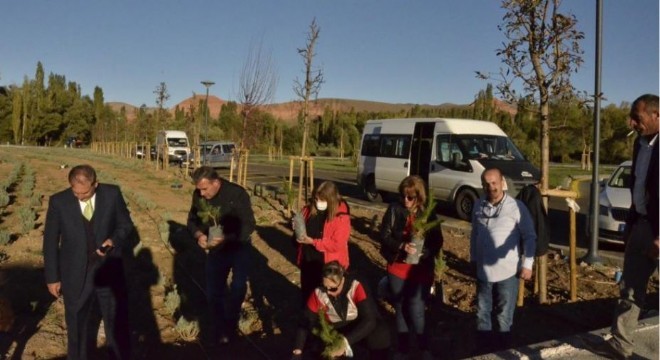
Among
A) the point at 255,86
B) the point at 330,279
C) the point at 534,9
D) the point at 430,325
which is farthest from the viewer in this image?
the point at 255,86

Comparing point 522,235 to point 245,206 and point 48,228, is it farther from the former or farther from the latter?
point 48,228

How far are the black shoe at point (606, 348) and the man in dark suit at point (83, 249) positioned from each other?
3686mm

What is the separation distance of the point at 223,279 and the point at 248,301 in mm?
1981

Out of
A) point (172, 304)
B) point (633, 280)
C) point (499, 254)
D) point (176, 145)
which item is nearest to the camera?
point (633, 280)

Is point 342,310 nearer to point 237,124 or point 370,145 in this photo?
point 370,145

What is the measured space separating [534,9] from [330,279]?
4958 mm

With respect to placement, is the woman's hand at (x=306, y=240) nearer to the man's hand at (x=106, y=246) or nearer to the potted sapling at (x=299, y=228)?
the potted sapling at (x=299, y=228)

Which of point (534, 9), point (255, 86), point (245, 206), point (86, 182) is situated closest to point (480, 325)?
point (245, 206)

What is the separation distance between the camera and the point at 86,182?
475 cm

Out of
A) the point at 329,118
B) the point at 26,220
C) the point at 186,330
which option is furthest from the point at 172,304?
the point at 329,118

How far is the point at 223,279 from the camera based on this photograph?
231 inches

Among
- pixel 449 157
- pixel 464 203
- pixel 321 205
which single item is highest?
pixel 449 157

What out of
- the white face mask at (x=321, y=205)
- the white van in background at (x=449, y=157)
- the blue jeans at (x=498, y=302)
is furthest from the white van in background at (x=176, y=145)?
the blue jeans at (x=498, y=302)

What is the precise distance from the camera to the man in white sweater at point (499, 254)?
4.77 metres
